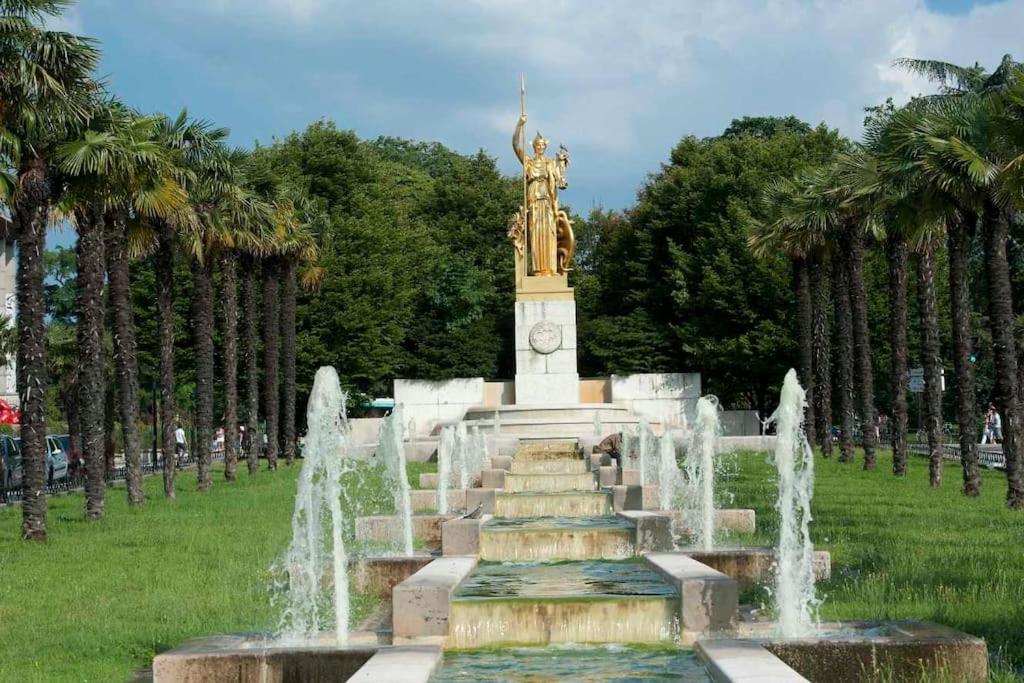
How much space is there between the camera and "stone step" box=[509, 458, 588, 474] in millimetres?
27359

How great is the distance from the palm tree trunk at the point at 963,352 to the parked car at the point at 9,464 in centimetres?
2127

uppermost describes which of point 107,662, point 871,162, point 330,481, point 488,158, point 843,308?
point 488,158

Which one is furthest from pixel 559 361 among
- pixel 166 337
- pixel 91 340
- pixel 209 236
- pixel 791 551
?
pixel 791 551

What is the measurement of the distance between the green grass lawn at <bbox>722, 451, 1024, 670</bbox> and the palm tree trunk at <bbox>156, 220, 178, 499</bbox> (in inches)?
433

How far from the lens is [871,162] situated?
26516 millimetres

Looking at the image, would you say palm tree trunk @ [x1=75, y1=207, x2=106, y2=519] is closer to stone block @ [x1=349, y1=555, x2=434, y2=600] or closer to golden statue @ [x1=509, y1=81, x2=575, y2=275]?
stone block @ [x1=349, y1=555, x2=434, y2=600]

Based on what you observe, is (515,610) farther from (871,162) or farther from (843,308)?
(843,308)

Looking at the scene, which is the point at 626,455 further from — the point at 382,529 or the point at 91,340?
the point at 382,529

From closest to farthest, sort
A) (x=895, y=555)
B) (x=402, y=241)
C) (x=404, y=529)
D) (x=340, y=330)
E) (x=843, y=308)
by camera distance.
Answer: (x=895, y=555)
(x=404, y=529)
(x=843, y=308)
(x=340, y=330)
(x=402, y=241)

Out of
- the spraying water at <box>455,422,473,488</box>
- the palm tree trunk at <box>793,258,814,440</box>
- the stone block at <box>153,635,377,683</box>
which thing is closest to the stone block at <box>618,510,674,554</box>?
the stone block at <box>153,635,377,683</box>

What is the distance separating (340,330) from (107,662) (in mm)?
39251

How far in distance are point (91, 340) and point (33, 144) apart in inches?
156

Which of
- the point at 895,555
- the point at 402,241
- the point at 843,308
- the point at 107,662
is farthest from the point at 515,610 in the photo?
the point at 402,241

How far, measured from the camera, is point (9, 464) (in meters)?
34.1
